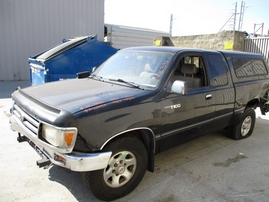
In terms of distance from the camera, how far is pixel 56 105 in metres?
2.52

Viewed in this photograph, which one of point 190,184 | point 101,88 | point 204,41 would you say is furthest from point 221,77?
point 204,41

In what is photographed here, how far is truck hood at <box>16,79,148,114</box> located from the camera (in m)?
2.52

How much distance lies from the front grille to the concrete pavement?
843 mm

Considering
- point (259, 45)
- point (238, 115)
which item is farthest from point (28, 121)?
point (259, 45)

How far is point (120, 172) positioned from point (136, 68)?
1580 mm

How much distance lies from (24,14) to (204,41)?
29.4ft

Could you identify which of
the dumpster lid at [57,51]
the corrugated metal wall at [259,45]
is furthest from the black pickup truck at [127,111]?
the corrugated metal wall at [259,45]

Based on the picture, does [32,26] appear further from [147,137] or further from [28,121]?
[147,137]

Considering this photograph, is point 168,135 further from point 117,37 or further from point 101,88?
point 117,37

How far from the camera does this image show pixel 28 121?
2.80 meters

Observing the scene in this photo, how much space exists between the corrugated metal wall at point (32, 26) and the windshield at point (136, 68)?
9.47m

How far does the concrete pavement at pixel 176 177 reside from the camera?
2899 mm

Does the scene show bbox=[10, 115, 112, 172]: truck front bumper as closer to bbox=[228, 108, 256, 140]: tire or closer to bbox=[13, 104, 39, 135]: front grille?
bbox=[13, 104, 39, 135]: front grille

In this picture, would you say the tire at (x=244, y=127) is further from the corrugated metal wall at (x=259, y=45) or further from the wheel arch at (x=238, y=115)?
the corrugated metal wall at (x=259, y=45)
